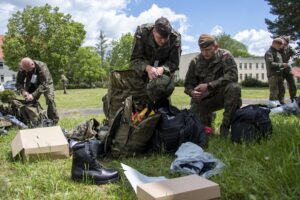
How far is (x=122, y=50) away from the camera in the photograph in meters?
66.8

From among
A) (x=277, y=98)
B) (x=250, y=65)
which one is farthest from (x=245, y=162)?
(x=250, y=65)

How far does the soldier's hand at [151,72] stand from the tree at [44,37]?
112ft

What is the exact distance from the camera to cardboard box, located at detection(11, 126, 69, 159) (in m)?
4.03

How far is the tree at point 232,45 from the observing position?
86.8 meters

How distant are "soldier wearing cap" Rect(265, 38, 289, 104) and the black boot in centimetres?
592

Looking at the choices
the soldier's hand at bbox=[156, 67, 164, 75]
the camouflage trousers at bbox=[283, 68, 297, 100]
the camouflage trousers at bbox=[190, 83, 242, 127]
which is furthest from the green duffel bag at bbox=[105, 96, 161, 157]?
the camouflage trousers at bbox=[283, 68, 297, 100]

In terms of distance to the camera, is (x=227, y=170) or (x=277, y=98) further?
(x=277, y=98)

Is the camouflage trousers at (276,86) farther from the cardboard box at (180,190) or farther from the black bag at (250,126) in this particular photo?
the cardboard box at (180,190)

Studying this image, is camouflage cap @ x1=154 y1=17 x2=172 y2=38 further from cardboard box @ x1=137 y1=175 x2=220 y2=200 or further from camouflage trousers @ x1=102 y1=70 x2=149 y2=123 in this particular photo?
cardboard box @ x1=137 y1=175 x2=220 y2=200

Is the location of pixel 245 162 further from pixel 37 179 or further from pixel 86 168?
pixel 37 179

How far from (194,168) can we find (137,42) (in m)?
2.40

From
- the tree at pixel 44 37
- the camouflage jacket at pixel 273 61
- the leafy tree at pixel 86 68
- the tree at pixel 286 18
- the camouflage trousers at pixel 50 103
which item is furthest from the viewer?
the leafy tree at pixel 86 68

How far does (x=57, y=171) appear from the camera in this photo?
355cm

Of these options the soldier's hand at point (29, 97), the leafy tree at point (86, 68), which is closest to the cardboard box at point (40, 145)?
the soldier's hand at point (29, 97)
